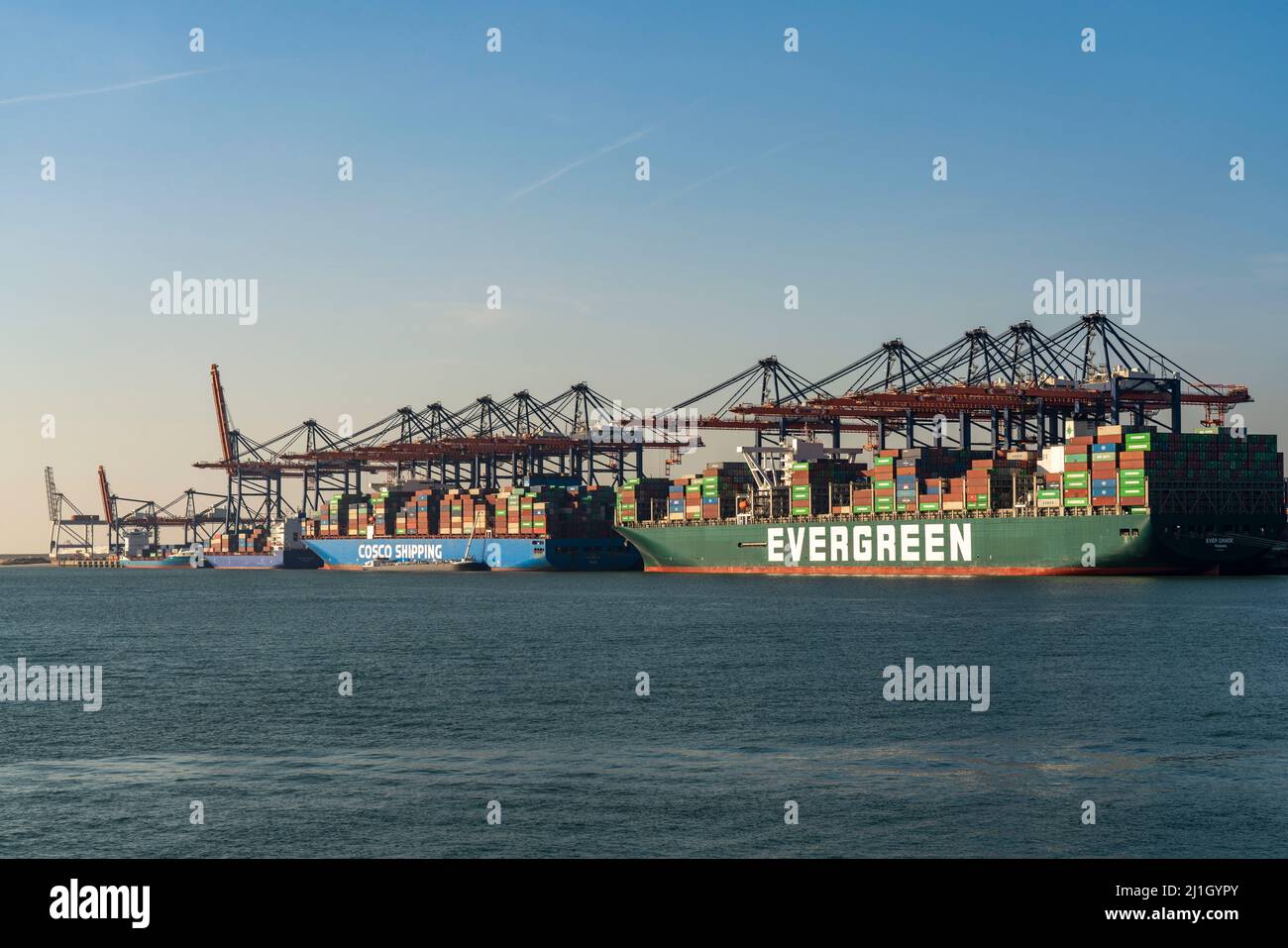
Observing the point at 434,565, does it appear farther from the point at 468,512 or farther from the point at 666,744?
the point at 666,744

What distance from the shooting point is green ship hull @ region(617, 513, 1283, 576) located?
93000 mm

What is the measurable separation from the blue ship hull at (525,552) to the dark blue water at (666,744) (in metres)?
94.5

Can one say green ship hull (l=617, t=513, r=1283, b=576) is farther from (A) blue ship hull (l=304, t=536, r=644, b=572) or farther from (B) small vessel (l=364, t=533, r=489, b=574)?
(B) small vessel (l=364, t=533, r=489, b=574)

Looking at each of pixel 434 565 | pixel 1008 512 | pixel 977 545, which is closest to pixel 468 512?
pixel 434 565

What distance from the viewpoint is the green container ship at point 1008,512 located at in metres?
93.5

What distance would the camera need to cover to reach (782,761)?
27.2 m

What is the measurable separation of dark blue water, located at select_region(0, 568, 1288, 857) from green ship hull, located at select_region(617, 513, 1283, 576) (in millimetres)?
31354

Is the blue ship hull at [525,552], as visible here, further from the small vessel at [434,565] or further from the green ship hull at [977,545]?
the green ship hull at [977,545]

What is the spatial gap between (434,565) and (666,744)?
143m

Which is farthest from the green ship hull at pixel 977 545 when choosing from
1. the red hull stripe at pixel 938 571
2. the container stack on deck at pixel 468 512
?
the container stack on deck at pixel 468 512

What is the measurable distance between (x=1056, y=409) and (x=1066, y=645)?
7214 cm

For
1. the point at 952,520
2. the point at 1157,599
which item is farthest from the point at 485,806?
the point at 952,520

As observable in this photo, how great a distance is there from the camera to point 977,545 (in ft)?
344
